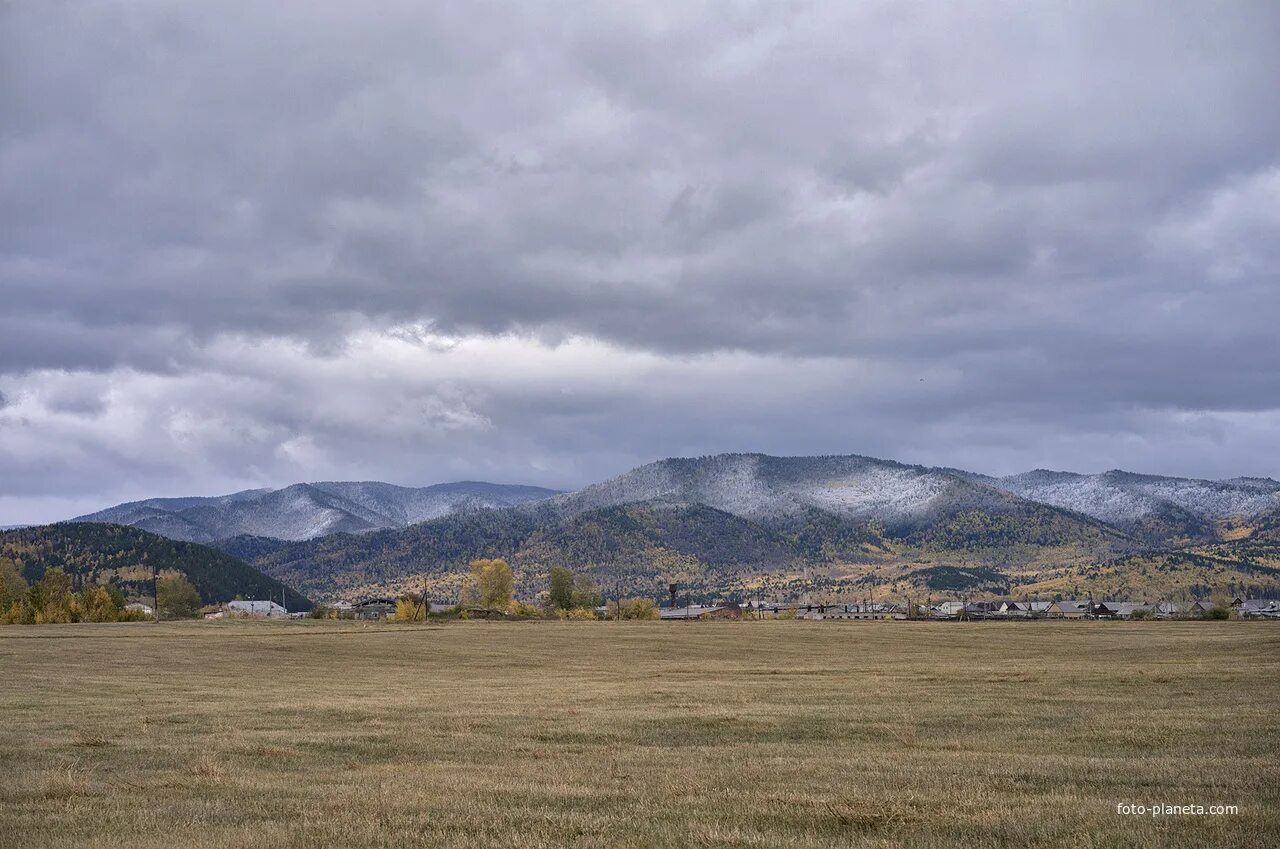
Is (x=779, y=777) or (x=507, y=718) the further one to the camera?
(x=507, y=718)

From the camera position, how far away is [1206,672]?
5062cm

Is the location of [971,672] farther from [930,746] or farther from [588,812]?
[588,812]

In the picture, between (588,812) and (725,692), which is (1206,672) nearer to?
(725,692)

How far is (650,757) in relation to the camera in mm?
24562

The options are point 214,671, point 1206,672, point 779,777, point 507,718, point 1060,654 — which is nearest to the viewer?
point 779,777

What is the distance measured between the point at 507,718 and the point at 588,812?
1829 centimetres

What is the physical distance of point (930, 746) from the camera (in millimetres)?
26172

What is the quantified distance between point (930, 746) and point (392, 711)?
18.6m

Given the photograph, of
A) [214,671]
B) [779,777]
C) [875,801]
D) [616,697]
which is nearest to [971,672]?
[616,697]

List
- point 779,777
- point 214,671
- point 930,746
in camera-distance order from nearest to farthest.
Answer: point 779,777 < point 930,746 < point 214,671

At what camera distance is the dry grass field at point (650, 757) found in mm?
15039

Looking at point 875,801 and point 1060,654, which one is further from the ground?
point 875,801

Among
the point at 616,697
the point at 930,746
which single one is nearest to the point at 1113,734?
the point at 930,746

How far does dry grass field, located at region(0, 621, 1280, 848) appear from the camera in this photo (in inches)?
592
